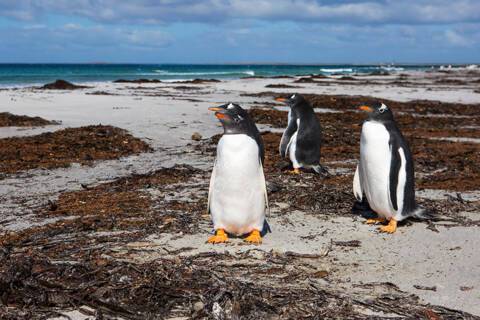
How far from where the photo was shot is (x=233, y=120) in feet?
16.7

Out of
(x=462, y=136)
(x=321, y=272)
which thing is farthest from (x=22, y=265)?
(x=462, y=136)

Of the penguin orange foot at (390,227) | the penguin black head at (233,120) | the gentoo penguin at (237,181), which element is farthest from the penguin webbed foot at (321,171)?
the penguin black head at (233,120)

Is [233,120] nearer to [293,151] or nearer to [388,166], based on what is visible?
[388,166]

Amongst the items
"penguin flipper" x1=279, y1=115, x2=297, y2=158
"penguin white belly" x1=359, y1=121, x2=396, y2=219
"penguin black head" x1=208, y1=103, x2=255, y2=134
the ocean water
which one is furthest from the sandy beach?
the ocean water

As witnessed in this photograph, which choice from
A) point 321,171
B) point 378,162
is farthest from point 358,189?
point 321,171

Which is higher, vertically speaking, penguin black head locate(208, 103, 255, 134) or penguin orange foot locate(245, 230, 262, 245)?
penguin black head locate(208, 103, 255, 134)

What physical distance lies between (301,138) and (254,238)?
3821 mm

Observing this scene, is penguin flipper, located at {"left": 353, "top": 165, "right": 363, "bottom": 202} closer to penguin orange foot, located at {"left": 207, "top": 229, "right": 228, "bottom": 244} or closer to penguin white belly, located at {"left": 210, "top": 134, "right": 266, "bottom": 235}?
penguin white belly, located at {"left": 210, "top": 134, "right": 266, "bottom": 235}

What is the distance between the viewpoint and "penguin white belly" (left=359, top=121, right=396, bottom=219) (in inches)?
232

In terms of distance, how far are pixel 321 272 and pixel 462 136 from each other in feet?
31.5

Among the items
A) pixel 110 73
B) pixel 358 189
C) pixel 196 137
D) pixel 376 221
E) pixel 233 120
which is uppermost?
pixel 233 120

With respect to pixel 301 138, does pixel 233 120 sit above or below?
above

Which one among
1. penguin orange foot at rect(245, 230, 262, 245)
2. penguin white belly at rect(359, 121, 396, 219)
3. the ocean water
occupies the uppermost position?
penguin white belly at rect(359, 121, 396, 219)

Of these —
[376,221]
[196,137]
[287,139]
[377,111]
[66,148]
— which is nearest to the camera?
[377,111]
